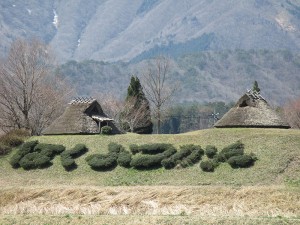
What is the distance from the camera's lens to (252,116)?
50.3 m

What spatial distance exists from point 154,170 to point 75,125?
13.3 m

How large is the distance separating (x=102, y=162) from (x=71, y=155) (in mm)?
3728

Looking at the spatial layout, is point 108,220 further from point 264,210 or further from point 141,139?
point 141,139

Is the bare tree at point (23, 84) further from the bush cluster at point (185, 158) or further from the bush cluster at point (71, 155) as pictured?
the bush cluster at point (185, 158)

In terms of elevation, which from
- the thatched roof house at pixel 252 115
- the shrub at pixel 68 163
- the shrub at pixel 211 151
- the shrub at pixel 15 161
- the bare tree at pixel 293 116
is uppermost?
the thatched roof house at pixel 252 115

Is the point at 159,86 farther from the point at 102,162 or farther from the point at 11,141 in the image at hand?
the point at 102,162

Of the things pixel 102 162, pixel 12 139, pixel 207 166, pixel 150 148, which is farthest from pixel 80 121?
pixel 207 166

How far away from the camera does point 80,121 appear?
53938mm

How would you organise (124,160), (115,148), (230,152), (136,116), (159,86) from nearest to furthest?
(230,152)
(124,160)
(115,148)
(136,116)
(159,86)

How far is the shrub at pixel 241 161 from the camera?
40.6 metres

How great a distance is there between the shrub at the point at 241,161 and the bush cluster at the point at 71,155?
1248cm

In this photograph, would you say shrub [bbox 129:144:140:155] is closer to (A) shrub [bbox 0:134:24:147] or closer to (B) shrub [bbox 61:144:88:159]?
(B) shrub [bbox 61:144:88:159]

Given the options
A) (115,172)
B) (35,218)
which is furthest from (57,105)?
(35,218)

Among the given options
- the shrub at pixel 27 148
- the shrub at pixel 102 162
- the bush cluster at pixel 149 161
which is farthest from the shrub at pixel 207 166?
the shrub at pixel 27 148
